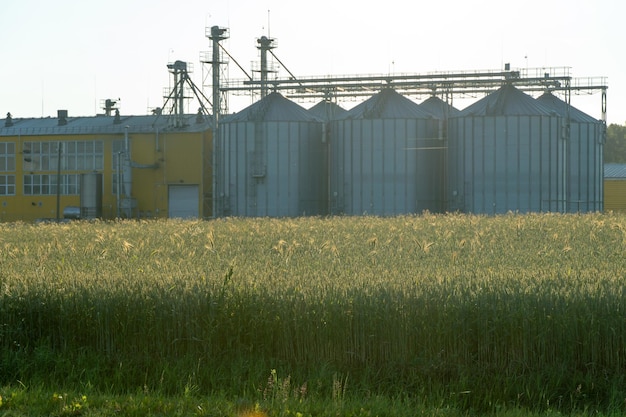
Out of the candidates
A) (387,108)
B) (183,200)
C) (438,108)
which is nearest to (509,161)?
(387,108)

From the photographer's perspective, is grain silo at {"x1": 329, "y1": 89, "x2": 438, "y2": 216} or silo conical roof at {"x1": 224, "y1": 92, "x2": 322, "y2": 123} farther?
silo conical roof at {"x1": 224, "y1": 92, "x2": 322, "y2": 123}

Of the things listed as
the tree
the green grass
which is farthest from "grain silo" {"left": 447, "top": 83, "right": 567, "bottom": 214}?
the tree

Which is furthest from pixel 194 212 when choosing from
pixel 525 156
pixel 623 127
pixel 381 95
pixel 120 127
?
pixel 623 127

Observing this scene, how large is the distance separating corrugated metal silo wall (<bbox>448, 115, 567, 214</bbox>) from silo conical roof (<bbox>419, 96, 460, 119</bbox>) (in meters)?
3.03

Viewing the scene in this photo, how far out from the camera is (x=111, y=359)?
1366 centimetres

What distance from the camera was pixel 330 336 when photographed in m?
12.9

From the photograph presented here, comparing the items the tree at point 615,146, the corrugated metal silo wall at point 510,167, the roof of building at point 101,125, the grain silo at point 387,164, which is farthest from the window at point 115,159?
the tree at point 615,146

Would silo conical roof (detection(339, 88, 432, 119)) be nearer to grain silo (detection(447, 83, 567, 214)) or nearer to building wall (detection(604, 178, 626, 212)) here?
grain silo (detection(447, 83, 567, 214))

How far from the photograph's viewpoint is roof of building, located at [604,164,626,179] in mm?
76519

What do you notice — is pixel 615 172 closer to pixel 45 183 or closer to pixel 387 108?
pixel 387 108

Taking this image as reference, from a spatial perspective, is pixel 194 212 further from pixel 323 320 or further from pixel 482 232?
pixel 323 320

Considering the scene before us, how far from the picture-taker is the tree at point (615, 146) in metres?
123

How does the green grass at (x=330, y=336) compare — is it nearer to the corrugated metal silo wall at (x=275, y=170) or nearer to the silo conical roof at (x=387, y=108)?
the silo conical roof at (x=387, y=108)

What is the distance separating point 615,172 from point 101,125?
1572 inches
